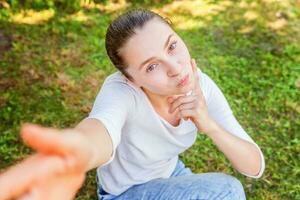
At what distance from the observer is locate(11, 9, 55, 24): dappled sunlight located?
15.7 feet

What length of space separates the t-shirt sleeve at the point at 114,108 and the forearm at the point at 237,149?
0.42 m

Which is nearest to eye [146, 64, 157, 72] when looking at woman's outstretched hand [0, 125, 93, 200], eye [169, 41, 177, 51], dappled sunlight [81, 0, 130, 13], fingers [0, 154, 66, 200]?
eye [169, 41, 177, 51]

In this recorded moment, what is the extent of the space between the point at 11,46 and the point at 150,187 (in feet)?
8.15

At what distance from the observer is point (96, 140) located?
1.76 m

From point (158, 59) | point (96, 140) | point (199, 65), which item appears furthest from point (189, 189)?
point (199, 65)

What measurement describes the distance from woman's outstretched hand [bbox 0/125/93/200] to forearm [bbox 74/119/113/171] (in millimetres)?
292

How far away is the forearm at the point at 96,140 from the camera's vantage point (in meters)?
1.67

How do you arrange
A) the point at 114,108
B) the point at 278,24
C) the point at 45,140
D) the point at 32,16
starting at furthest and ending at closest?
the point at 278,24, the point at 32,16, the point at 114,108, the point at 45,140

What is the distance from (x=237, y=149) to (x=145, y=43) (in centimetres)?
71

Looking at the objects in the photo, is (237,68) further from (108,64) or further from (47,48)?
(47,48)

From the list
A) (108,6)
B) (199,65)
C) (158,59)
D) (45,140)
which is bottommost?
(199,65)

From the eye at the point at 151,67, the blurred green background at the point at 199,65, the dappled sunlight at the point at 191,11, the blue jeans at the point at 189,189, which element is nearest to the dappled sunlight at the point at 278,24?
the blurred green background at the point at 199,65

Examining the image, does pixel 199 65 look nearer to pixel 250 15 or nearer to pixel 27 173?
pixel 250 15

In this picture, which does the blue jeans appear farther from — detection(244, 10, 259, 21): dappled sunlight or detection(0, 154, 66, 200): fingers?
detection(244, 10, 259, 21): dappled sunlight
